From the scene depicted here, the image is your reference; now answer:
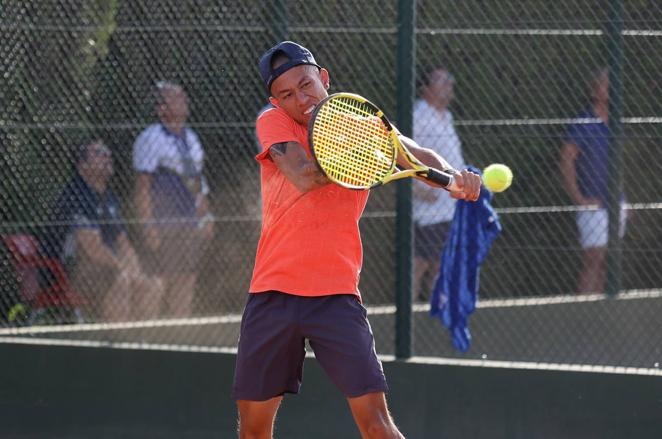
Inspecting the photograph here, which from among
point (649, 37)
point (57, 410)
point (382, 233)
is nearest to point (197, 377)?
point (57, 410)

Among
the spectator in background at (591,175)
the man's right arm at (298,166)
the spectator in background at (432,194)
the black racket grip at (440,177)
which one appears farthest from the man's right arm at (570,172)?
the man's right arm at (298,166)

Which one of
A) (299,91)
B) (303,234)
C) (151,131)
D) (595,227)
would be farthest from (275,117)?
(595,227)

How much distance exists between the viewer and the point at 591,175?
6.86 metres

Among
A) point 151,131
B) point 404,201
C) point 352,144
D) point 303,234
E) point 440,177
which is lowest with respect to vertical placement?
point 303,234

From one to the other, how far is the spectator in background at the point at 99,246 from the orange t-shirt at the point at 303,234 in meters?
2.80

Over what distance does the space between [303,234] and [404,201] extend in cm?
210

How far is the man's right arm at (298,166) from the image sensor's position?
4.00 meters

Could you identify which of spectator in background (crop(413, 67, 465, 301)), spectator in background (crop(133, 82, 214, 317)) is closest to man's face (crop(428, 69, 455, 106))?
spectator in background (crop(413, 67, 465, 301))

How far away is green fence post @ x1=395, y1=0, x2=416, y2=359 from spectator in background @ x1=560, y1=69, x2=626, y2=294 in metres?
0.87

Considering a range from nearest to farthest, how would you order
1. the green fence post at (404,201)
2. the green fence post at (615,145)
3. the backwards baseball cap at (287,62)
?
the backwards baseball cap at (287,62) → the green fence post at (404,201) → the green fence post at (615,145)

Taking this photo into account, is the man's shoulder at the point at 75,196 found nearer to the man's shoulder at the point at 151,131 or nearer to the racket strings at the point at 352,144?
A: the man's shoulder at the point at 151,131

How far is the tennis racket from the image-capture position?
13.0 ft

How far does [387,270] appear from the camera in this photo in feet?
26.4

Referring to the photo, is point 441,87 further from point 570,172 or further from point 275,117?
point 275,117
